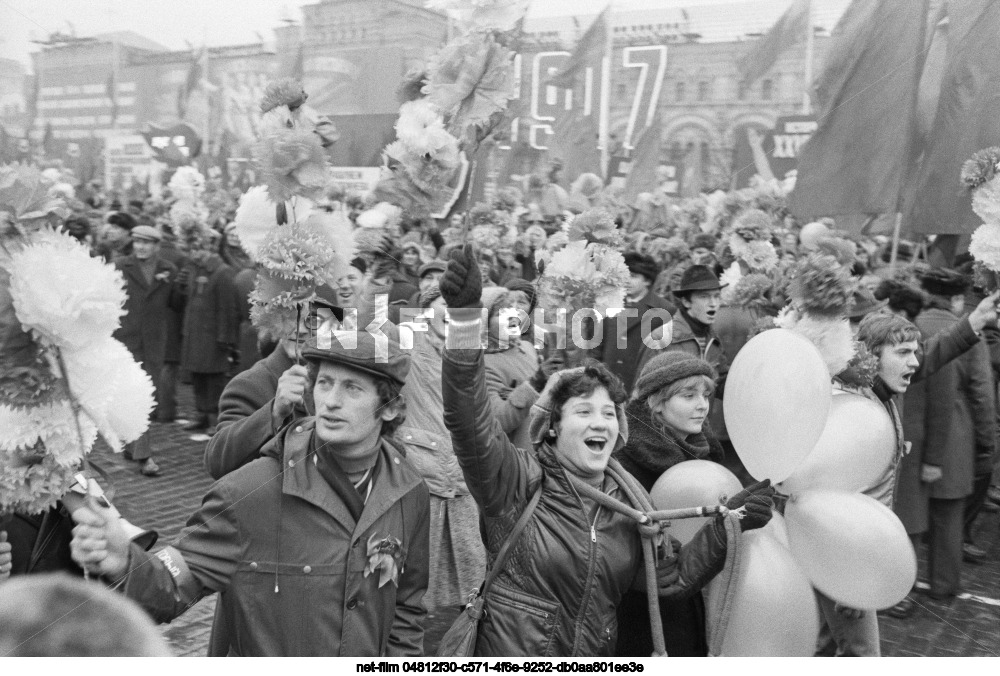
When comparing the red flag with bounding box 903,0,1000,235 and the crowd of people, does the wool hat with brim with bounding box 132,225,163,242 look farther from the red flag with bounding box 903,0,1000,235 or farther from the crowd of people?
the red flag with bounding box 903,0,1000,235

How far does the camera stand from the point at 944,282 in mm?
6133

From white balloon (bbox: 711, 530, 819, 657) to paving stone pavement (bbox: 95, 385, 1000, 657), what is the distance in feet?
7.00

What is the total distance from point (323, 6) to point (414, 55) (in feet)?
1.65

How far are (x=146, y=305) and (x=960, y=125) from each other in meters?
6.90

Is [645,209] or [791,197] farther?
[645,209]

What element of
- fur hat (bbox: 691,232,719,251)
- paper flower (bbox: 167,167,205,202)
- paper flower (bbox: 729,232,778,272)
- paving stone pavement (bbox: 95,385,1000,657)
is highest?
paper flower (bbox: 167,167,205,202)

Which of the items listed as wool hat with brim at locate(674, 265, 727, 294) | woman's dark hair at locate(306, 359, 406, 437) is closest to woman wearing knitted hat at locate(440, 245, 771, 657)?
woman's dark hair at locate(306, 359, 406, 437)

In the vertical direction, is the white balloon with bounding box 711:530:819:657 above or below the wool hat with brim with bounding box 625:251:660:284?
below

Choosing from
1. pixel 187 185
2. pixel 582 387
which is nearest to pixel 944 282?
pixel 582 387

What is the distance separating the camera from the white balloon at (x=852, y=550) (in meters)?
3.10

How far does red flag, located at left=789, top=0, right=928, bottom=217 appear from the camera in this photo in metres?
5.54

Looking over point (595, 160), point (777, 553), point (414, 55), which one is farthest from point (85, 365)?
point (595, 160)

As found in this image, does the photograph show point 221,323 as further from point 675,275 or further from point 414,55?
point 414,55

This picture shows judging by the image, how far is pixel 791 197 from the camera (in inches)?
244
